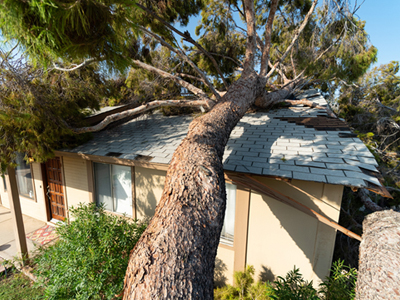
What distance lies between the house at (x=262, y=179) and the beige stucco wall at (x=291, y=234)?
2 cm

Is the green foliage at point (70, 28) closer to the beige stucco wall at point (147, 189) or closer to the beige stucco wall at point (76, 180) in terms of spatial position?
the beige stucco wall at point (147, 189)

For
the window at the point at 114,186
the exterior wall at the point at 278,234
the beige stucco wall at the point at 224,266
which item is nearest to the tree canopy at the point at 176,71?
the window at the point at 114,186

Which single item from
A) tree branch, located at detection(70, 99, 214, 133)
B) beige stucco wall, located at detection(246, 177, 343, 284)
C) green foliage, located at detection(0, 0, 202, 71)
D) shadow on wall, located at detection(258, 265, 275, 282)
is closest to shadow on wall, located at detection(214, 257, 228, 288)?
beige stucco wall, located at detection(246, 177, 343, 284)

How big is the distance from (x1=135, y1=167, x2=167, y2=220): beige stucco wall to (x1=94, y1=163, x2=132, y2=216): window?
42cm

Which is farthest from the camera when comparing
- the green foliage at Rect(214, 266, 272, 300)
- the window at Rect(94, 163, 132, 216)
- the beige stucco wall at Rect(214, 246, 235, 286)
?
the window at Rect(94, 163, 132, 216)

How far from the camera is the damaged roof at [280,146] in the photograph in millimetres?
3254

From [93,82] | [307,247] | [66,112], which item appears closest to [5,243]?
[66,112]

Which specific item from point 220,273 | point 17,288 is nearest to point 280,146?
point 220,273

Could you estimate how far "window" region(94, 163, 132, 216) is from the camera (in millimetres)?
5812

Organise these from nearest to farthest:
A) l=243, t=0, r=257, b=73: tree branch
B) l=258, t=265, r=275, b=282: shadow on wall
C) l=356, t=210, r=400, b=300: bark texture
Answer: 1. l=356, t=210, r=400, b=300: bark texture
2. l=258, t=265, r=275, b=282: shadow on wall
3. l=243, t=0, r=257, b=73: tree branch

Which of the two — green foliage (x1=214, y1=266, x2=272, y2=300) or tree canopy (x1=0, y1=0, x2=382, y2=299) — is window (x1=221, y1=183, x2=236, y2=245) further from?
tree canopy (x1=0, y1=0, x2=382, y2=299)

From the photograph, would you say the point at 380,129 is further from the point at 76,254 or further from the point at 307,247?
the point at 76,254

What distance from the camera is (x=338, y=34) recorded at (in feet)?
22.5

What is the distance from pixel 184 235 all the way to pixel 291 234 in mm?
3336
